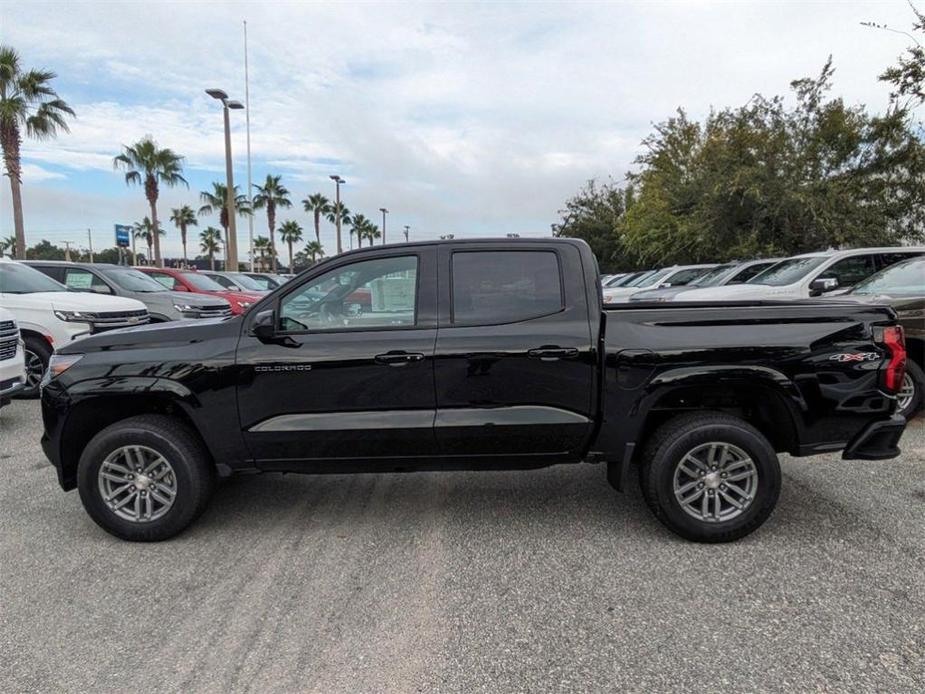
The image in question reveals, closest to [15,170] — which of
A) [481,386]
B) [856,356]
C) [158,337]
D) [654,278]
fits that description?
[654,278]

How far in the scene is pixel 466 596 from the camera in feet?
10.6

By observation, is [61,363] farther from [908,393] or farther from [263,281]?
[263,281]

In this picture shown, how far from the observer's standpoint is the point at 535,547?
3.76 metres

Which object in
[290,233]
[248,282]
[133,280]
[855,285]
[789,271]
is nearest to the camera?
[855,285]

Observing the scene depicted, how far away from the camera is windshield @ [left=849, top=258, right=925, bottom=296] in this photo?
267 inches

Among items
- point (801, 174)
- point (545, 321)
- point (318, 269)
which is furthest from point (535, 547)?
point (801, 174)

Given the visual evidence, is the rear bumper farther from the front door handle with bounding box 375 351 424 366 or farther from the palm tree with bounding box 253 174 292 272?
the palm tree with bounding box 253 174 292 272

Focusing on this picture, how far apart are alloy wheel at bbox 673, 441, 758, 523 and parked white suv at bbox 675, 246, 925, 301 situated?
4.79 m

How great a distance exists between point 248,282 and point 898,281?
48.5 ft

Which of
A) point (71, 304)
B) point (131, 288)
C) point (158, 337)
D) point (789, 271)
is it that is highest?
point (789, 271)

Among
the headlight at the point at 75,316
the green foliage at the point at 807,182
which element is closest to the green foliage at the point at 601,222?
the green foliage at the point at 807,182

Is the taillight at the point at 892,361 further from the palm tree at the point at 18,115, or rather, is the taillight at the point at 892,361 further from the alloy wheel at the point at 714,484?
the palm tree at the point at 18,115

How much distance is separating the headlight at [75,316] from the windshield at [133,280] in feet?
8.82

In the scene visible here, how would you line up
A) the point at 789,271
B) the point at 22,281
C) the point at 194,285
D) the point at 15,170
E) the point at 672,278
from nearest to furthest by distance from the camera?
the point at 22,281 < the point at 789,271 < the point at 194,285 < the point at 672,278 < the point at 15,170
